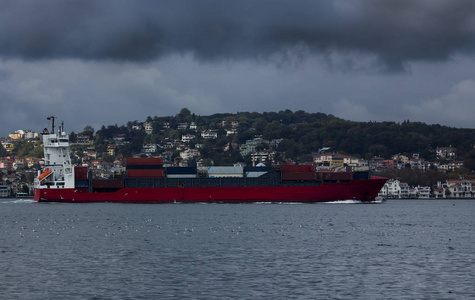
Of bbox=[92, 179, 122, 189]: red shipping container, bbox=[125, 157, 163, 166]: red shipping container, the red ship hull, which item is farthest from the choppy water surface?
bbox=[125, 157, 163, 166]: red shipping container

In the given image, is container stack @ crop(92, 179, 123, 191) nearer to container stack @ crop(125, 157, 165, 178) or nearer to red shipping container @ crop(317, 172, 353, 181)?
container stack @ crop(125, 157, 165, 178)

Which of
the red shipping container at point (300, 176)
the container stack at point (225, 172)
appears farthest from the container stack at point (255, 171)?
the red shipping container at point (300, 176)

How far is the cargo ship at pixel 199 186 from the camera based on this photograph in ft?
310

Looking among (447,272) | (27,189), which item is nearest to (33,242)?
(447,272)

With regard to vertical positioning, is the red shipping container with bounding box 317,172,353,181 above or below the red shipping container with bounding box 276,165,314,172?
below

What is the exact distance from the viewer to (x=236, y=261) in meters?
35.5

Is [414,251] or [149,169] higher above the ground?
[149,169]

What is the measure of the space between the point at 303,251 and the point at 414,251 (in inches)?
252

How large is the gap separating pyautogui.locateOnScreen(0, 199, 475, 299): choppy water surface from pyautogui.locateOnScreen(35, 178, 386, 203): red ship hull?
36212mm

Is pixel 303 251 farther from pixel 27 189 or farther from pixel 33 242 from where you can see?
pixel 27 189

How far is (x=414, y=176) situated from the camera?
178 meters

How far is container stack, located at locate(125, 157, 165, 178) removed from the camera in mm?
96438

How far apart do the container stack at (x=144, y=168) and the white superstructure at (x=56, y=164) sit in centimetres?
786

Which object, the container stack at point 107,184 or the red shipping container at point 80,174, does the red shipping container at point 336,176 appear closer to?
the container stack at point 107,184
